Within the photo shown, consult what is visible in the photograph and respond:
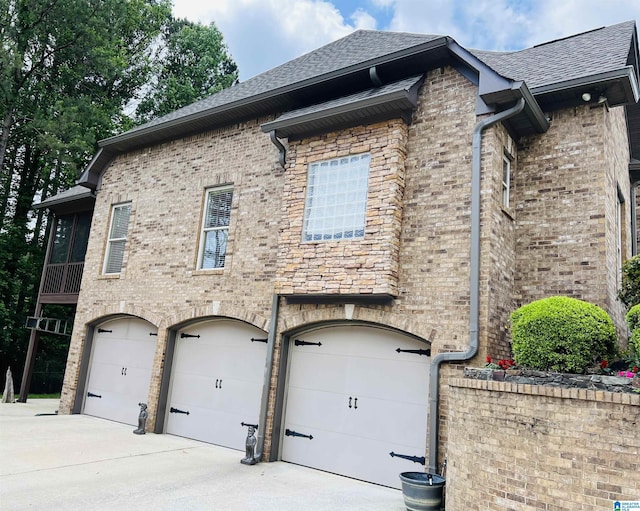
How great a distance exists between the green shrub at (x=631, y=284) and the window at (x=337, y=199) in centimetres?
363

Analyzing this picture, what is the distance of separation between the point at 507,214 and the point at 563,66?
275cm

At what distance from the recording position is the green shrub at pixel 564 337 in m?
5.50

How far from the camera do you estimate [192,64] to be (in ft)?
88.9

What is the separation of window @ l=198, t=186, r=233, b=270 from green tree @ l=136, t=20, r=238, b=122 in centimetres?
1658

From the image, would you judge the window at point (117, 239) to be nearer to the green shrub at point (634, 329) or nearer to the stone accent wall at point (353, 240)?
the stone accent wall at point (353, 240)

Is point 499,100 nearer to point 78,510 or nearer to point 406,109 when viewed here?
point 406,109

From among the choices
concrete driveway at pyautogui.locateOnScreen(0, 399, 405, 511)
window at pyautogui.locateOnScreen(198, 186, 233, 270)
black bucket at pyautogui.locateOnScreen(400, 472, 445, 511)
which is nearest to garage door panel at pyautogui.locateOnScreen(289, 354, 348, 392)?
concrete driveway at pyautogui.locateOnScreen(0, 399, 405, 511)

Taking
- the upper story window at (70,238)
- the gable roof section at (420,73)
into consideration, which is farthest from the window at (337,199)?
the upper story window at (70,238)

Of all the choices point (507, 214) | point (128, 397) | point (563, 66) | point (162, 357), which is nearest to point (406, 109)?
point (507, 214)

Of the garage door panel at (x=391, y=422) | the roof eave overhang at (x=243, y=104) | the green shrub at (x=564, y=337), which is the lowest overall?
the garage door panel at (x=391, y=422)

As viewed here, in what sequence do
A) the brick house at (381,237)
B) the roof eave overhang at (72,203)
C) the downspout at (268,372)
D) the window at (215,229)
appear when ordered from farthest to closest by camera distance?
the roof eave overhang at (72,203)
the window at (215,229)
the downspout at (268,372)
the brick house at (381,237)

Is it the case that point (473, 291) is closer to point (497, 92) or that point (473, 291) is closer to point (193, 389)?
point (497, 92)

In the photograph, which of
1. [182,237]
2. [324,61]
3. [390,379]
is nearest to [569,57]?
[324,61]

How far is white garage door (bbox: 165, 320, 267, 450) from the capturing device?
9.05 metres
